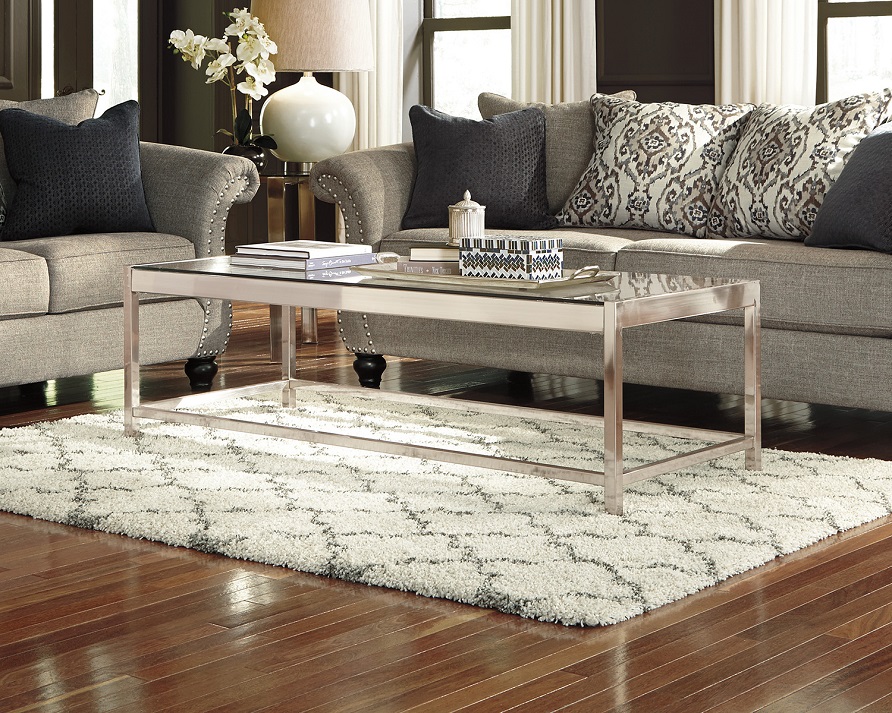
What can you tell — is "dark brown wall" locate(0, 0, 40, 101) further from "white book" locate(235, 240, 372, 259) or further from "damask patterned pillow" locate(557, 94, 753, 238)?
"white book" locate(235, 240, 372, 259)

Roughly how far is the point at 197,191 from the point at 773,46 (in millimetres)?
2909

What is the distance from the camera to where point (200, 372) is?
4.26 m

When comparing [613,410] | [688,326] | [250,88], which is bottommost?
[613,410]

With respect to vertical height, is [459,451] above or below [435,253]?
below

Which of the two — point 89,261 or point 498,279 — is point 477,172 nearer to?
point 89,261

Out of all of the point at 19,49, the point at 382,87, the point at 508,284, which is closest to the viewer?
the point at 508,284

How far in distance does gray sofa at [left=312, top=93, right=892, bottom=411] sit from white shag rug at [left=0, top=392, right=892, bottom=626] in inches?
13.1

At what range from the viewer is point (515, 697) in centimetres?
180

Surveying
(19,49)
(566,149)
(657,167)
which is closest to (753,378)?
(657,167)

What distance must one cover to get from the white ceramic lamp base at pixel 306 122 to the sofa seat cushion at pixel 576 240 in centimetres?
100

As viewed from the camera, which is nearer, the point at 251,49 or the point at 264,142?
the point at 251,49

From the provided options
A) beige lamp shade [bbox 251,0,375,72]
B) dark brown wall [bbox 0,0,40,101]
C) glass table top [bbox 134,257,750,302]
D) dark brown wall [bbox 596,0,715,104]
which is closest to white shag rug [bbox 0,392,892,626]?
glass table top [bbox 134,257,750,302]

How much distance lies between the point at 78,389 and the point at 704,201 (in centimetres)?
207

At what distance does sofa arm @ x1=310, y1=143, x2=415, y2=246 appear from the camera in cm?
430
